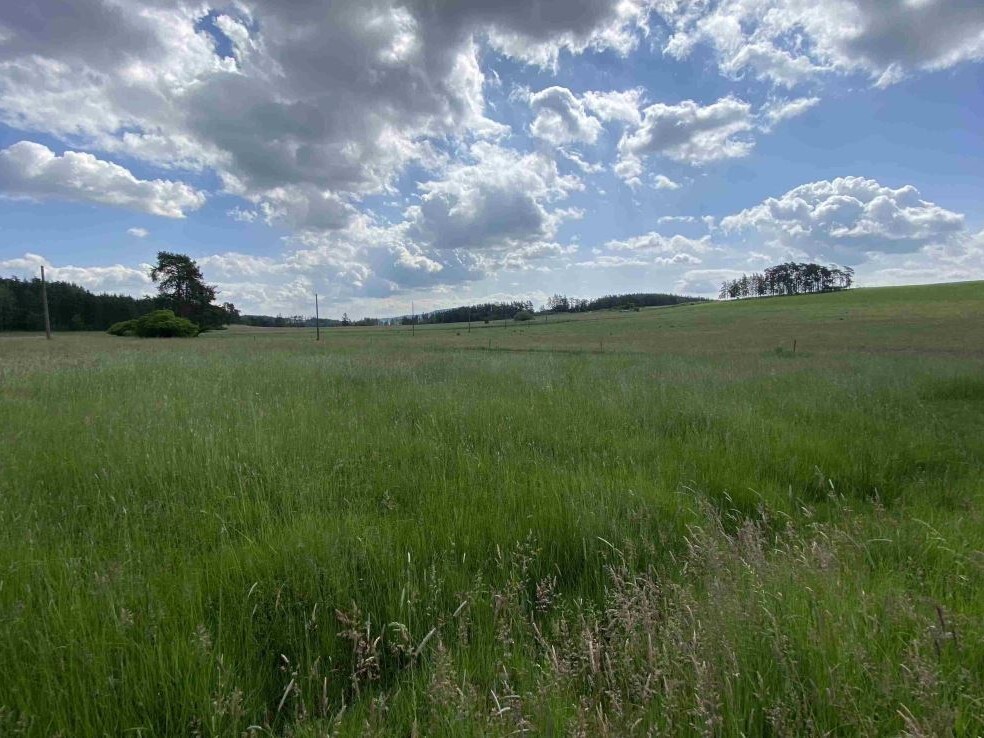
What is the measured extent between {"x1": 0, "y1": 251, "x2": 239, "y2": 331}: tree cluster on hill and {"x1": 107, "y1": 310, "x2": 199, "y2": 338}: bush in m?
9.63

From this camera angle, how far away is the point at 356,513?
341 cm

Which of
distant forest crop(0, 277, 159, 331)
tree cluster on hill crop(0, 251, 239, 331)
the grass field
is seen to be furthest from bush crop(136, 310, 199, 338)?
the grass field

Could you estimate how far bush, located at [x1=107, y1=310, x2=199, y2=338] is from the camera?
59625mm

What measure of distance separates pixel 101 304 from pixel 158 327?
40122 mm

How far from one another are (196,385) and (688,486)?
31.3 ft

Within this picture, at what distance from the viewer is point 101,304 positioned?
84.9 meters

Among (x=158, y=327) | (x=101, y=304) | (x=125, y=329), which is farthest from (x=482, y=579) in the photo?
(x=101, y=304)

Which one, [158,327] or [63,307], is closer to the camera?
[158,327]

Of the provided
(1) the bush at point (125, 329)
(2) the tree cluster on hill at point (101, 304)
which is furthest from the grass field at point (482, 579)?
(2) the tree cluster on hill at point (101, 304)

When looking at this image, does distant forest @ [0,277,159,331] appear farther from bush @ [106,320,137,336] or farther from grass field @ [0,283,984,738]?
grass field @ [0,283,984,738]

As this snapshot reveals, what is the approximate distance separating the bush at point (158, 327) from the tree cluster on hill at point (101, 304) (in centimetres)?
963

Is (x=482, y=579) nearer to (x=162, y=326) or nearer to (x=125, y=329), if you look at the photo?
(x=162, y=326)

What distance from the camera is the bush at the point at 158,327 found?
59625mm

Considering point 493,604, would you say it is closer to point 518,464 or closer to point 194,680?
point 194,680
